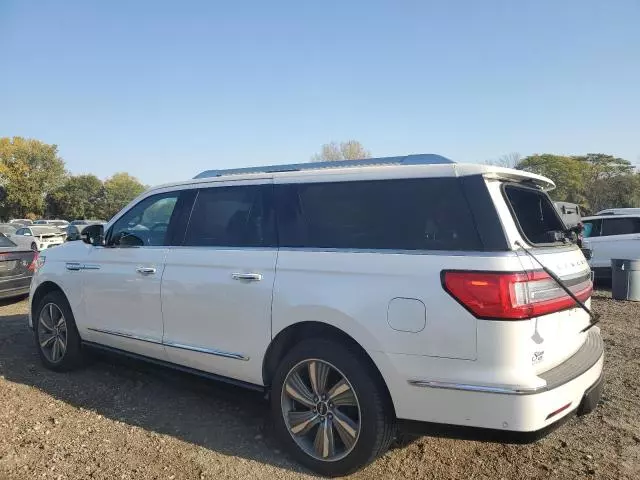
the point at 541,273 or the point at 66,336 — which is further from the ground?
the point at 541,273

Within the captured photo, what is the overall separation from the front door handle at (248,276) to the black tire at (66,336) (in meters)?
2.36

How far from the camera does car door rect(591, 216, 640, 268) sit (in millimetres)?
11969

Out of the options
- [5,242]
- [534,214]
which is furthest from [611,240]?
[5,242]

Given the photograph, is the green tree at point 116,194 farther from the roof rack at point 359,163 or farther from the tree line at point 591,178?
the roof rack at point 359,163

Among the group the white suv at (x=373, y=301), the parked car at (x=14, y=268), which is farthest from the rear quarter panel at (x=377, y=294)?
the parked car at (x=14, y=268)

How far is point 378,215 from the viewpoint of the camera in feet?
10.7

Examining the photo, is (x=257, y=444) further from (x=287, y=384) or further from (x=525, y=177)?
(x=525, y=177)

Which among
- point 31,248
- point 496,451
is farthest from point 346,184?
point 31,248

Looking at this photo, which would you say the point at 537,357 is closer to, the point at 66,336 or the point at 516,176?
the point at 516,176

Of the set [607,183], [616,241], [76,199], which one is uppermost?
[607,183]

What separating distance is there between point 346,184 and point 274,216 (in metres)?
0.60

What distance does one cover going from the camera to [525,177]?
3375mm

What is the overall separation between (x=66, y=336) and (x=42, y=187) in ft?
227

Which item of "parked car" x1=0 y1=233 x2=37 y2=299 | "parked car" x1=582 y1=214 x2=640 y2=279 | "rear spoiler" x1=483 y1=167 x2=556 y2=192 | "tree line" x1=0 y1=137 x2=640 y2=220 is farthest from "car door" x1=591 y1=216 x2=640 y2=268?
"tree line" x1=0 y1=137 x2=640 y2=220
